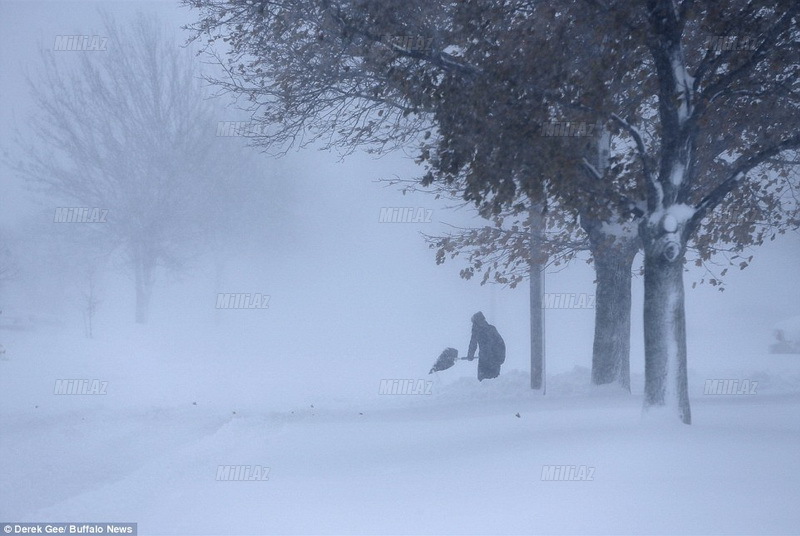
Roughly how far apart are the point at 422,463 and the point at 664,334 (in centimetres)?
305

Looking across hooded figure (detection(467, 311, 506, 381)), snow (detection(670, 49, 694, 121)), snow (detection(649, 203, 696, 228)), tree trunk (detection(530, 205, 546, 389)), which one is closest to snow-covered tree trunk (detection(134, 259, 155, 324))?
hooded figure (detection(467, 311, 506, 381))

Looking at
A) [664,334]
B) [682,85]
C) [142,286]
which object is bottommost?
[664,334]

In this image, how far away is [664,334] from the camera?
25.6 ft

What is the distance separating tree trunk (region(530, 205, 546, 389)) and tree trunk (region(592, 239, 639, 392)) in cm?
108

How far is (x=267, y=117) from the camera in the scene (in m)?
10.9

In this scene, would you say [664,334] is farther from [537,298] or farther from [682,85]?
[537,298]

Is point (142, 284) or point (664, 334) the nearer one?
point (664, 334)

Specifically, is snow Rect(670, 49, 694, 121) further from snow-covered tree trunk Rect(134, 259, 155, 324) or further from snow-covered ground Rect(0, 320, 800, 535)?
snow-covered tree trunk Rect(134, 259, 155, 324)

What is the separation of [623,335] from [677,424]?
4018 millimetres

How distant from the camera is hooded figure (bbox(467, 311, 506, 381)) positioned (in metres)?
14.0

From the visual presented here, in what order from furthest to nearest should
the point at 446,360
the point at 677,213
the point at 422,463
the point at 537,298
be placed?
the point at 446,360, the point at 537,298, the point at 677,213, the point at 422,463

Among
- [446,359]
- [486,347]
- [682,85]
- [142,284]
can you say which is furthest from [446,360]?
[142,284]

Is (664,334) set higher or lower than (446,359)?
higher

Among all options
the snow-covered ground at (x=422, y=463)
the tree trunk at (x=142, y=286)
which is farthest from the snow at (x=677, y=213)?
the tree trunk at (x=142, y=286)
